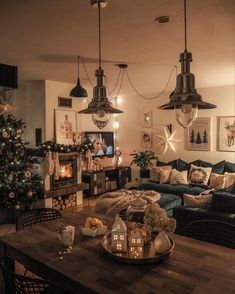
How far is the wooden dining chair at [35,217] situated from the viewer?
266 cm

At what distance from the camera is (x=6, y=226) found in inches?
192

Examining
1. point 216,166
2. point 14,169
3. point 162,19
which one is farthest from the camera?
point 216,166

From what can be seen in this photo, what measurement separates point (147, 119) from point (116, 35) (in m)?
4.69

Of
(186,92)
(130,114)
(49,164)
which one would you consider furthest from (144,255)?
(130,114)

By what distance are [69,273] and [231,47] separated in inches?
128

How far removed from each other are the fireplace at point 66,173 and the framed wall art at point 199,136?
2.89 m

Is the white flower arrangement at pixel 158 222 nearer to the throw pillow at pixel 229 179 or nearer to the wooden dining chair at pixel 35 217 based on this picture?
the wooden dining chair at pixel 35 217

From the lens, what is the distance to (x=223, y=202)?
3184 mm

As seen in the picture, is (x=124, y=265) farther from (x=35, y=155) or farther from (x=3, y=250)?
(x=35, y=155)

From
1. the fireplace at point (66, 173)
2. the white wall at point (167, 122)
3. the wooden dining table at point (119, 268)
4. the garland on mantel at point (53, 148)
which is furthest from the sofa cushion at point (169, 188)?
the wooden dining table at point (119, 268)

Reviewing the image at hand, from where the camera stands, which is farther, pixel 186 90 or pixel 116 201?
pixel 116 201

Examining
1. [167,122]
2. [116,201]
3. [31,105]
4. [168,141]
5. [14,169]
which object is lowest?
[116,201]

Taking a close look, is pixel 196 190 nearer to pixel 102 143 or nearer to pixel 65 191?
pixel 65 191

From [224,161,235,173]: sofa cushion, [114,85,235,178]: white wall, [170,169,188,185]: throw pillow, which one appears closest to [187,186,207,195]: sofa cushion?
[170,169,188,185]: throw pillow
